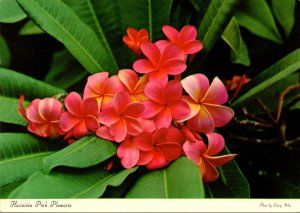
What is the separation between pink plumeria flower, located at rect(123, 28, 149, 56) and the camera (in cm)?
85

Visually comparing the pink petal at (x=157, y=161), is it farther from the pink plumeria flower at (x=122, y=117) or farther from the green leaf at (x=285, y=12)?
the green leaf at (x=285, y=12)

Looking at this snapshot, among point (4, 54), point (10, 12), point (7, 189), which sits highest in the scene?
point (10, 12)

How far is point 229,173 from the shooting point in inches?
32.2

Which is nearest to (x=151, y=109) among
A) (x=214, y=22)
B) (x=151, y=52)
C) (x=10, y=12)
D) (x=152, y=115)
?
A: (x=152, y=115)

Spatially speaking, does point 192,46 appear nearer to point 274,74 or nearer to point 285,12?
point 274,74

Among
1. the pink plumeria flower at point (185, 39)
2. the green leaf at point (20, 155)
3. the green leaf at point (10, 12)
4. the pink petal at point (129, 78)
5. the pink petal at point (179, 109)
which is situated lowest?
the green leaf at point (20, 155)

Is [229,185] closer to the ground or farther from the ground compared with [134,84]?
closer to the ground

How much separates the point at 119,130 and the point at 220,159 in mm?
178

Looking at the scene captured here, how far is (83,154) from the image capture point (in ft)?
2.40

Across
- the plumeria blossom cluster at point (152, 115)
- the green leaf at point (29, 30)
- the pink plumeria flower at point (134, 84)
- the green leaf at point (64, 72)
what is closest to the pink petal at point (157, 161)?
the plumeria blossom cluster at point (152, 115)

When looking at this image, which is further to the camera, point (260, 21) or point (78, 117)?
point (260, 21)

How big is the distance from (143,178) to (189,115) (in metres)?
0.13

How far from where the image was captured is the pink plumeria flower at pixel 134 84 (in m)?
0.79

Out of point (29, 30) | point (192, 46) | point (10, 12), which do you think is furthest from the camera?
point (29, 30)
